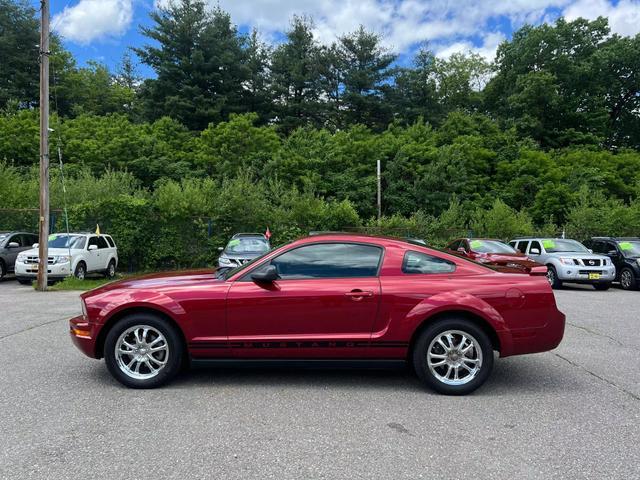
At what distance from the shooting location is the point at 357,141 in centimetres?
3775

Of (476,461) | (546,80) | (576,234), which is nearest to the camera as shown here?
(476,461)

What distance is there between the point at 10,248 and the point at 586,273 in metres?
18.4

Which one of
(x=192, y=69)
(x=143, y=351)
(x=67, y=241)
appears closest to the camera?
(x=143, y=351)

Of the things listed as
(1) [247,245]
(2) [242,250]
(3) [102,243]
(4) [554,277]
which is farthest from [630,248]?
(3) [102,243]

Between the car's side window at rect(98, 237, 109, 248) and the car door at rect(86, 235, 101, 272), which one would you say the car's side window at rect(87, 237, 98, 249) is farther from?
the car's side window at rect(98, 237, 109, 248)

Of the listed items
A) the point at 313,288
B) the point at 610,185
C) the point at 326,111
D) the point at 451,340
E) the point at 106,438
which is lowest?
the point at 106,438

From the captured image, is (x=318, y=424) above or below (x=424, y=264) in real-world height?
below

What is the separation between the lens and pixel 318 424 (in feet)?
12.9

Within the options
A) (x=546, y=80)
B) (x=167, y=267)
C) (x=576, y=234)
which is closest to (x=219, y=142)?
(x=167, y=267)

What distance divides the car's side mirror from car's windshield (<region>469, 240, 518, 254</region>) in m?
11.4

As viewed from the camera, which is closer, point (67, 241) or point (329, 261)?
point (329, 261)

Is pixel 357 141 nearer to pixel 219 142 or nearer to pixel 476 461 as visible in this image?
pixel 219 142

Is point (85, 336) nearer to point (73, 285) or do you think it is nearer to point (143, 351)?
point (143, 351)

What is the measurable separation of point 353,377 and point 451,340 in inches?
46.3
